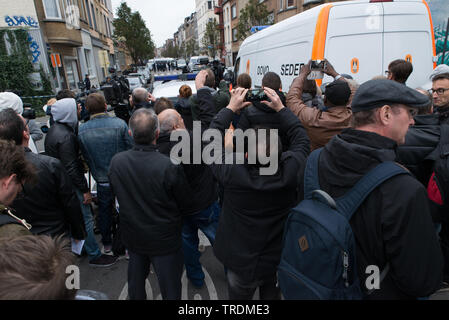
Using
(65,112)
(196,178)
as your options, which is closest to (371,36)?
(196,178)

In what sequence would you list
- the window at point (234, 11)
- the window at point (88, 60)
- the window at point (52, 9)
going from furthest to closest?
the window at point (234, 11), the window at point (88, 60), the window at point (52, 9)

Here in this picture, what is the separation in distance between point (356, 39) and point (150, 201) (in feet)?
12.9

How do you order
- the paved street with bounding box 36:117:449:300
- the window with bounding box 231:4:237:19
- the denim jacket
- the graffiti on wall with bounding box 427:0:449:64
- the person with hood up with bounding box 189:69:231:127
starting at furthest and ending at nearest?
the window with bounding box 231:4:237:19 → the graffiti on wall with bounding box 427:0:449:64 → the person with hood up with bounding box 189:69:231:127 → the denim jacket → the paved street with bounding box 36:117:449:300

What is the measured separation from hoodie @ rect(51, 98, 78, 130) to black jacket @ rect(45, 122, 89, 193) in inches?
2.6

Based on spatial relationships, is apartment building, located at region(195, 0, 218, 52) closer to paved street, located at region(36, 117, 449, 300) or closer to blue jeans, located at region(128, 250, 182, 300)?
paved street, located at region(36, 117, 449, 300)

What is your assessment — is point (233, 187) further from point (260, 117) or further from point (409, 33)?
point (409, 33)

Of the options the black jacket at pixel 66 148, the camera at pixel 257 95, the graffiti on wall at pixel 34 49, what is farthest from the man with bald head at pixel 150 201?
the graffiti on wall at pixel 34 49

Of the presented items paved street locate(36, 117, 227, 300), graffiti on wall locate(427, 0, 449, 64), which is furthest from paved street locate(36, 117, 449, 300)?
graffiti on wall locate(427, 0, 449, 64)

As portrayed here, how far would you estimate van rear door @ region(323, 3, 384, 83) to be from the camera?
4.14m

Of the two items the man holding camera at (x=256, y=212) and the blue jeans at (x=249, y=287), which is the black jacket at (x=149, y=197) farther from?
the blue jeans at (x=249, y=287)

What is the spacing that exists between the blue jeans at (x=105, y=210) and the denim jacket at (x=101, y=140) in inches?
4.9

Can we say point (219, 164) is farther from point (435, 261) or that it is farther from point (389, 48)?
point (389, 48)

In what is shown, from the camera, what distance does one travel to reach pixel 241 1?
32.8 metres

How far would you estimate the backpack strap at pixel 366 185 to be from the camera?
1176 millimetres
